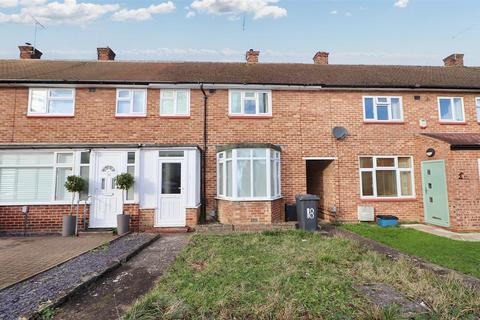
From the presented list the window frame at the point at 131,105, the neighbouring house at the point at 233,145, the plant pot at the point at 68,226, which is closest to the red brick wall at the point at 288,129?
the neighbouring house at the point at 233,145

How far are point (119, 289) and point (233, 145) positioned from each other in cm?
570

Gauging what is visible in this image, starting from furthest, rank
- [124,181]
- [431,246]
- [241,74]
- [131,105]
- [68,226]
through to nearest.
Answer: [241,74]
[131,105]
[124,181]
[68,226]
[431,246]

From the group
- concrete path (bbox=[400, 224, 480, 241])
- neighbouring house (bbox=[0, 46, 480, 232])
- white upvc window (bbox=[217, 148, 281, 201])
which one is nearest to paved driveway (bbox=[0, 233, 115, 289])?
neighbouring house (bbox=[0, 46, 480, 232])

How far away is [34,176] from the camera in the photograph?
8461 millimetres

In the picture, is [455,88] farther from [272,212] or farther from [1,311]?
[1,311]

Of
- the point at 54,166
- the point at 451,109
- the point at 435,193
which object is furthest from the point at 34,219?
the point at 451,109

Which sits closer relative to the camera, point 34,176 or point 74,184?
point 74,184

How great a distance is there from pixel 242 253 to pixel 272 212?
317 cm

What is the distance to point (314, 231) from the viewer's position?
8039 millimetres

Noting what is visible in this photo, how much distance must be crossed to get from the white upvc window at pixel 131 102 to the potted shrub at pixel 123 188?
300cm

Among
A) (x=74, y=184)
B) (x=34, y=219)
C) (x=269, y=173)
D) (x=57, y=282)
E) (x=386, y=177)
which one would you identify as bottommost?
(x=57, y=282)

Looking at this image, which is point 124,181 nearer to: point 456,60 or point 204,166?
point 204,166

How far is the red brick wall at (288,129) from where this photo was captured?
9633mm

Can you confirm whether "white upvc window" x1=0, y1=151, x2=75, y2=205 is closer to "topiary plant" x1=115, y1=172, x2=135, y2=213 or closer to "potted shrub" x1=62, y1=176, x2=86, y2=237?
"potted shrub" x1=62, y1=176, x2=86, y2=237
